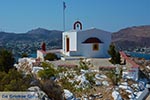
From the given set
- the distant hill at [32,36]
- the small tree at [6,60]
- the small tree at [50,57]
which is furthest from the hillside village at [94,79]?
the distant hill at [32,36]

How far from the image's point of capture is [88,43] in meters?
28.9

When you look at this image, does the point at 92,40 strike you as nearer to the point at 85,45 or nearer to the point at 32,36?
the point at 85,45

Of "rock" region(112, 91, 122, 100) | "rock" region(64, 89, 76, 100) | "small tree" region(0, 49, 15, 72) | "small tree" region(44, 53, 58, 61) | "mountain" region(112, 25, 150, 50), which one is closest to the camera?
"rock" region(64, 89, 76, 100)

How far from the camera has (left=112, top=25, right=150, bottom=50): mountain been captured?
89381 mm

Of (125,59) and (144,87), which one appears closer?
(144,87)

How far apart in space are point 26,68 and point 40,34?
244 feet

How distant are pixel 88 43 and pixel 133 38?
239ft

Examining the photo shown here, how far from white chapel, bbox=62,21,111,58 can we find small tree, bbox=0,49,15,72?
8.30 metres

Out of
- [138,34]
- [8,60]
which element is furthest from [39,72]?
[138,34]

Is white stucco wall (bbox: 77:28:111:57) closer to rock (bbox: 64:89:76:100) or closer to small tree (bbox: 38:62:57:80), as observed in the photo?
small tree (bbox: 38:62:57:80)

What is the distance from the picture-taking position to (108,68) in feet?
70.7

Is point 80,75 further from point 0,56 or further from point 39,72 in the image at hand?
point 0,56

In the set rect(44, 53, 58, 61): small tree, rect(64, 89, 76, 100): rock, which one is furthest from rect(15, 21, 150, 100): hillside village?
rect(44, 53, 58, 61): small tree

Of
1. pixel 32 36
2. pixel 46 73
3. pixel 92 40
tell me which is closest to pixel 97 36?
pixel 92 40
